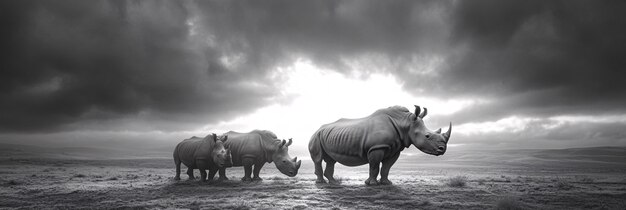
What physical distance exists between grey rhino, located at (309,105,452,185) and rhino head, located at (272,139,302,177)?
79.1 inches

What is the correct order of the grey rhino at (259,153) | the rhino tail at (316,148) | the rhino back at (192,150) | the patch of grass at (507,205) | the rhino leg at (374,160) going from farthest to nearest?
the grey rhino at (259,153)
the rhino back at (192,150)
the rhino tail at (316,148)
the rhino leg at (374,160)
the patch of grass at (507,205)

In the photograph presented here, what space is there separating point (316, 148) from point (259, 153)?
120 inches

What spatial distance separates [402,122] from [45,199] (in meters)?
10.3

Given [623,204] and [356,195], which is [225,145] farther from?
[623,204]

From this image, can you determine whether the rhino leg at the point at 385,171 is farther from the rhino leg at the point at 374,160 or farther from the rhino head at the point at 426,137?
the rhino head at the point at 426,137

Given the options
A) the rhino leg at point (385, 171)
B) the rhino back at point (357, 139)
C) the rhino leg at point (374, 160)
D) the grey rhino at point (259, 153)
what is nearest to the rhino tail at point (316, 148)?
the rhino back at point (357, 139)

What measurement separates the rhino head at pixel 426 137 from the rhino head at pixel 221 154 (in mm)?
6815

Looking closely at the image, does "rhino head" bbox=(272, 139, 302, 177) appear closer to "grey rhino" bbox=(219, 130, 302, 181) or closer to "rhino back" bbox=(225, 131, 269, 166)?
"grey rhino" bbox=(219, 130, 302, 181)

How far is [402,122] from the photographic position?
10.4m

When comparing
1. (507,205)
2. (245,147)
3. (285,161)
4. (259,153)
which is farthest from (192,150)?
(507,205)

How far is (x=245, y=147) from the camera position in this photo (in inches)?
543

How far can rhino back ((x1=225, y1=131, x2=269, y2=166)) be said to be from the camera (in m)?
13.7

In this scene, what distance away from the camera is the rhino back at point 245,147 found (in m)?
13.7

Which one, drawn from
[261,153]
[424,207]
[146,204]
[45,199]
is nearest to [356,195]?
[424,207]
